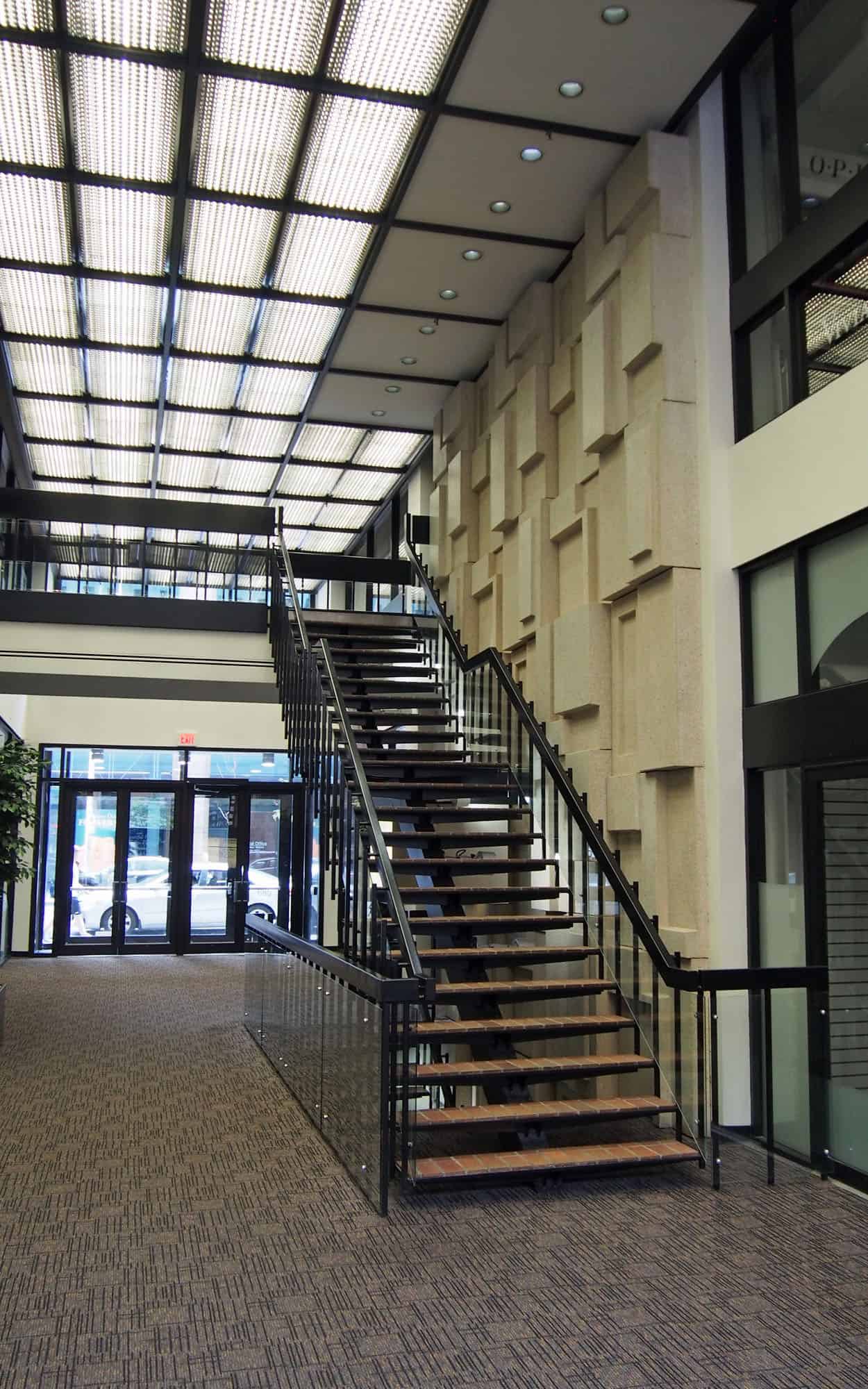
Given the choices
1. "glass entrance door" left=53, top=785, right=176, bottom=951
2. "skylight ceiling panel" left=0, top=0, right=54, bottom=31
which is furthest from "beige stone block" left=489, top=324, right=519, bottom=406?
"glass entrance door" left=53, top=785, right=176, bottom=951

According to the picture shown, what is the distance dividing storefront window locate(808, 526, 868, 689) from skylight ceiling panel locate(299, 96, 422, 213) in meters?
3.70

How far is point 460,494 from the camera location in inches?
399

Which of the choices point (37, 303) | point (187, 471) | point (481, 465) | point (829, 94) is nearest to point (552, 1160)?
point (829, 94)

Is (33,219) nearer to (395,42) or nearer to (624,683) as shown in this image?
(395,42)

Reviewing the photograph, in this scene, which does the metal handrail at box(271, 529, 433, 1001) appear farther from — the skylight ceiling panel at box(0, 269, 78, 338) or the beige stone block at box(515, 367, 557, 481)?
the skylight ceiling panel at box(0, 269, 78, 338)

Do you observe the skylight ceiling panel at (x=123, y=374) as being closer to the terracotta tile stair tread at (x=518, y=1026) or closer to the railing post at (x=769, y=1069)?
the terracotta tile stair tread at (x=518, y=1026)

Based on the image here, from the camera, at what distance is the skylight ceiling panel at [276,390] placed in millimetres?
10484

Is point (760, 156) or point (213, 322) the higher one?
point (213, 322)

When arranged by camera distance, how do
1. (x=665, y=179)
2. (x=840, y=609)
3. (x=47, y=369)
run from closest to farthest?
1. (x=840, y=609)
2. (x=665, y=179)
3. (x=47, y=369)

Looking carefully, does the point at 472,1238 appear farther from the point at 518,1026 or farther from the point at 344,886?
the point at 344,886

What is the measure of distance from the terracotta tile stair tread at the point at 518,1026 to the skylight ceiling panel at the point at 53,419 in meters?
8.09

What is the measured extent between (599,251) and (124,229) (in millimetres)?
3431

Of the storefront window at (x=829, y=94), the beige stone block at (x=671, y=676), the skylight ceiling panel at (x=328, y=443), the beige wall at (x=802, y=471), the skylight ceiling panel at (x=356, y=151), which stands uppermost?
the skylight ceiling panel at (x=356, y=151)

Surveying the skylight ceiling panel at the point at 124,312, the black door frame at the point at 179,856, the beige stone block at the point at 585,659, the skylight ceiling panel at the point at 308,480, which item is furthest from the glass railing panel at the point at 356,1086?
the black door frame at the point at 179,856
